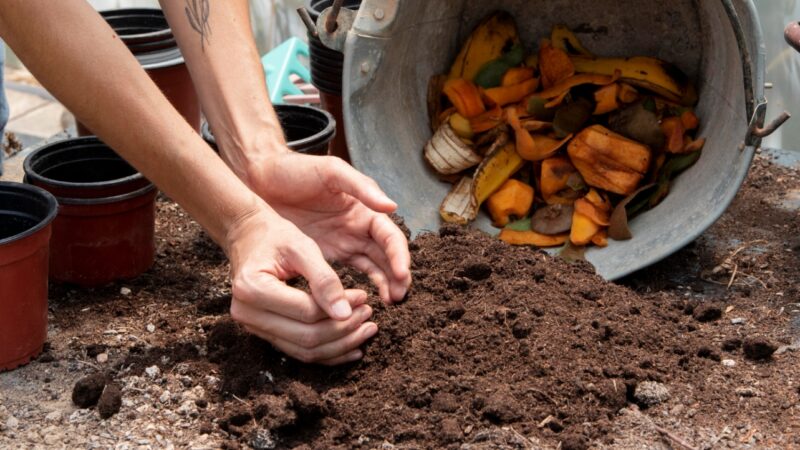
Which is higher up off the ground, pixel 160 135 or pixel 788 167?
pixel 160 135

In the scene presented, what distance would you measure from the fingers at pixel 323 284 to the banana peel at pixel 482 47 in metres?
1.15

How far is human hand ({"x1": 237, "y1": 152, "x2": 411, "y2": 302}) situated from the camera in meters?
1.88

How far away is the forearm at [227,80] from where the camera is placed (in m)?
2.04

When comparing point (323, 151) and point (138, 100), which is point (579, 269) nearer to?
point (323, 151)

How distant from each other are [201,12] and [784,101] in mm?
2112

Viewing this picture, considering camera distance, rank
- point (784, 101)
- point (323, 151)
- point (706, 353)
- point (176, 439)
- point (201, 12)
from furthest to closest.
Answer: point (784, 101)
point (323, 151)
point (201, 12)
point (706, 353)
point (176, 439)

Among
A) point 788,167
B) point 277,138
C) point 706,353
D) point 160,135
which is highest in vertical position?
point 160,135

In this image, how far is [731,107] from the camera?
2350 millimetres

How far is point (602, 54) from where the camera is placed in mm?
2725

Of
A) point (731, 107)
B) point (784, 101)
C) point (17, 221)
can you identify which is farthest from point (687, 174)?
point (17, 221)

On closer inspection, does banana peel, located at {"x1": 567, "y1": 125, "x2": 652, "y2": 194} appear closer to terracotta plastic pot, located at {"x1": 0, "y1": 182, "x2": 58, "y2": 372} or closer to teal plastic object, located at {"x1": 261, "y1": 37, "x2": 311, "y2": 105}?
terracotta plastic pot, located at {"x1": 0, "y1": 182, "x2": 58, "y2": 372}

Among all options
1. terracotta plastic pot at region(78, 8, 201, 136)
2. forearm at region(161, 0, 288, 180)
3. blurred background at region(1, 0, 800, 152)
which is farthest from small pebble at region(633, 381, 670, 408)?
blurred background at region(1, 0, 800, 152)

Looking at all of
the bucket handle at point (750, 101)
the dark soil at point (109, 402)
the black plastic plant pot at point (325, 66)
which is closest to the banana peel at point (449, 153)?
the black plastic plant pot at point (325, 66)

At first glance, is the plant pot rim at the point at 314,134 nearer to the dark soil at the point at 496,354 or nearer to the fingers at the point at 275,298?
the dark soil at the point at 496,354
